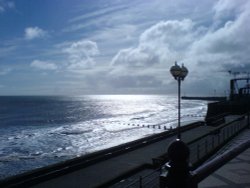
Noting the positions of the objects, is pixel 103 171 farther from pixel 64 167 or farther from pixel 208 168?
pixel 208 168

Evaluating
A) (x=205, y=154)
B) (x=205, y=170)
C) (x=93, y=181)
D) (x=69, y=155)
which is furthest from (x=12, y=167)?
(x=205, y=170)

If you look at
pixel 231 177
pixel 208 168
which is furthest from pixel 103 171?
pixel 208 168

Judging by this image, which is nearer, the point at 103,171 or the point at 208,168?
the point at 208,168

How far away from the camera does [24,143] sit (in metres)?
42.9

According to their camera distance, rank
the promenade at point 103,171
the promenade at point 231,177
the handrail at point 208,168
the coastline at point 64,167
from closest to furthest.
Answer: the handrail at point 208,168 → the promenade at point 231,177 → the promenade at point 103,171 → the coastline at point 64,167

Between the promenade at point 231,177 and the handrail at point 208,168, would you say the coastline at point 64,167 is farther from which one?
the handrail at point 208,168

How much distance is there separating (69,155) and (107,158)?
15.2 metres

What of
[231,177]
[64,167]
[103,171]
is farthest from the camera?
[64,167]

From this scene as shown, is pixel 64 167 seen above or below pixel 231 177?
below

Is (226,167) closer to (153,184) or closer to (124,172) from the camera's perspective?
(153,184)

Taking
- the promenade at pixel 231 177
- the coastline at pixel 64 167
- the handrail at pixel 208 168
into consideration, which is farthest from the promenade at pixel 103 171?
the handrail at pixel 208 168

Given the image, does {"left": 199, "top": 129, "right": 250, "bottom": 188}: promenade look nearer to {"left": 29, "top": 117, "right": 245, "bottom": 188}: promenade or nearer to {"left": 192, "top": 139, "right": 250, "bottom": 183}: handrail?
{"left": 192, "top": 139, "right": 250, "bottom": 183}: handrail

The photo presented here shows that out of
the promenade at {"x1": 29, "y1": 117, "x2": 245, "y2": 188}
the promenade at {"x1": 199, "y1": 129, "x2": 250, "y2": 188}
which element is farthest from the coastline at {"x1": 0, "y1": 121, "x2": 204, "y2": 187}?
the promenade at {"x1": 199, "y1": 129, "x2": 250, "y2": 188}

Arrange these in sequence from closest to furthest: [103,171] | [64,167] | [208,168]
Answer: [208,168] < [103,171] < [64,167]
